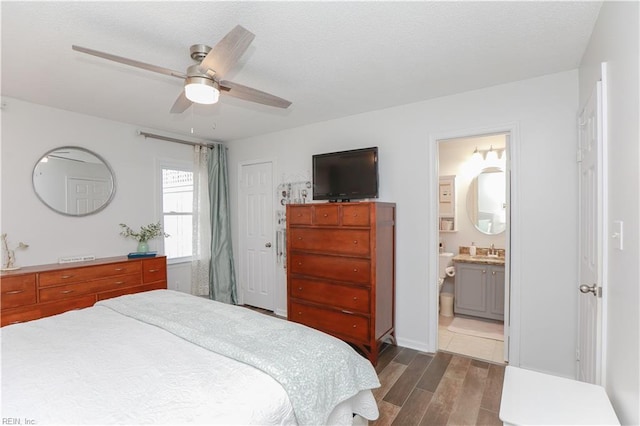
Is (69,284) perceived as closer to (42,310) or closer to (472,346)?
(42,310)

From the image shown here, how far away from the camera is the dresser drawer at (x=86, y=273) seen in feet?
9.23

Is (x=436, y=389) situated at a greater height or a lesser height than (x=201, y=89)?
lesser

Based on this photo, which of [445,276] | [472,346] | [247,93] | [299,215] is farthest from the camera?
[445,276]

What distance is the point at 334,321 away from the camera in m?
3.05

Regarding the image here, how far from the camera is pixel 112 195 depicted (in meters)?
3.64

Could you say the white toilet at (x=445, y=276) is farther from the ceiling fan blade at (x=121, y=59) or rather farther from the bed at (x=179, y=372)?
the ceiling fan blade at (x=121, y=59)

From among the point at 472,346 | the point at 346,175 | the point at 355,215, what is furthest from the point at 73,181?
the point at 472,346

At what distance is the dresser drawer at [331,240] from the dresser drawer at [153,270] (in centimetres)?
159

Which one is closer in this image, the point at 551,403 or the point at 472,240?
the point at 551,403

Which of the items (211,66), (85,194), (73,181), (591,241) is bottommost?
(591,241)

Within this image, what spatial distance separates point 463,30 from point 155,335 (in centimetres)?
255

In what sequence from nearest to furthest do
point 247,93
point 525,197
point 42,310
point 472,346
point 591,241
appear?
point 591,241 < point 247,93 < point 525,197 < point 42,310 < point 472,346

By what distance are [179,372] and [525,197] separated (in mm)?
2831

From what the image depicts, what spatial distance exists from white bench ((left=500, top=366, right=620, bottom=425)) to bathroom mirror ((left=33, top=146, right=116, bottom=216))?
4.13 metres
